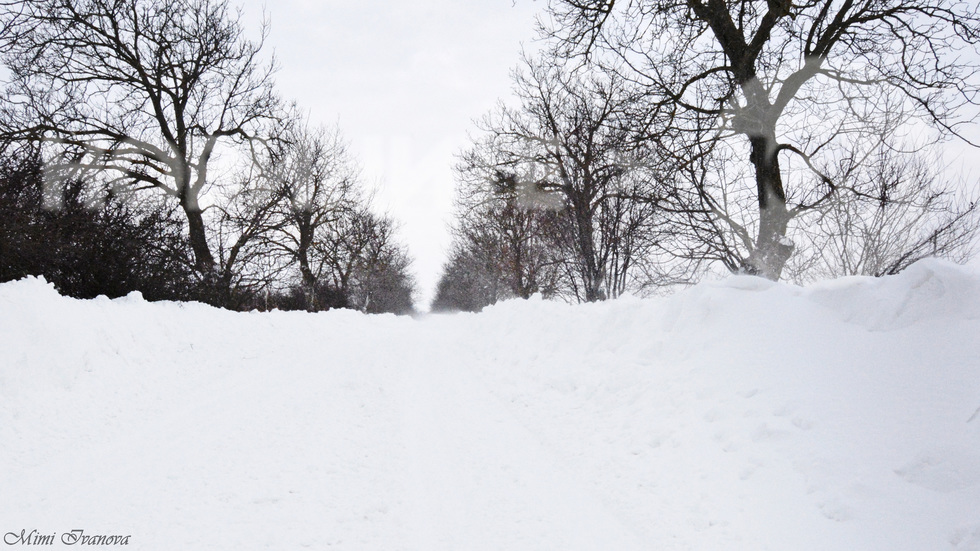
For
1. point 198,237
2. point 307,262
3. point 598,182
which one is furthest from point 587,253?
point 307,262

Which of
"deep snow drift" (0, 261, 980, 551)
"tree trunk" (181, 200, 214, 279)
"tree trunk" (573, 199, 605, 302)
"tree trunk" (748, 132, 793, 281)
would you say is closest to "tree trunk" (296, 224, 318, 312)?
"tree trunk" (181, 200, 214, 279)

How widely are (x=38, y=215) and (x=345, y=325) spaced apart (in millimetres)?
9263

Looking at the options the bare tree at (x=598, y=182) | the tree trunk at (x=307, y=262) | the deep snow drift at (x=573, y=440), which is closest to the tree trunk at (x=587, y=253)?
the bare tree at (x=598, y=182)

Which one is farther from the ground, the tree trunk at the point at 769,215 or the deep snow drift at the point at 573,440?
the tree trunk at the point at 769,215

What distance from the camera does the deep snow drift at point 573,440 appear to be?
8.73ft

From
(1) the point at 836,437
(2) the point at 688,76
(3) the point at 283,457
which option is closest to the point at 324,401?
(3) the point at 283,457

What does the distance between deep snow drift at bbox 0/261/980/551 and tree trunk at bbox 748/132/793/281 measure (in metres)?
2.12

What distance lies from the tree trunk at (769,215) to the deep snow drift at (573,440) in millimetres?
2117

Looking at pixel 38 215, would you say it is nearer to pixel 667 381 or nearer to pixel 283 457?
pixel 283 457

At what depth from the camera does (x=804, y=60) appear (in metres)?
7.21

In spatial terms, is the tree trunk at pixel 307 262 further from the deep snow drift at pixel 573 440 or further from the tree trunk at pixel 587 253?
the deep snow drift at pixel 573 440

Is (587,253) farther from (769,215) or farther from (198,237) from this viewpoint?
(198,237)

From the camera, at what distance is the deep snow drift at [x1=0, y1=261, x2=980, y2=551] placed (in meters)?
2.66

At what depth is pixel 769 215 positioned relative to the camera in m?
7.25
